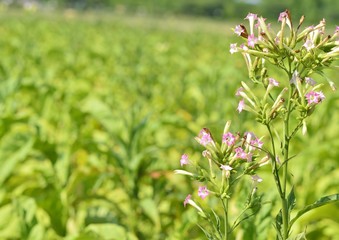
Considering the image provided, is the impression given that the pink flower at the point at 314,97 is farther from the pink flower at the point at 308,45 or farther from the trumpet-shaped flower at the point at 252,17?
the trumpet-shaped flower at the point at 252,17

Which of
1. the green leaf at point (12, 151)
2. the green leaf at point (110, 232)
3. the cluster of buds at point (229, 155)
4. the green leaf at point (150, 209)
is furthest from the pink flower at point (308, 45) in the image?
the green leaf at point (12, 151)

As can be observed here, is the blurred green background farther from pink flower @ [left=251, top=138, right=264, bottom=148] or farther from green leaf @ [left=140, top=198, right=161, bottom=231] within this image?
pink flower @ [left=251, top=138, right=264, bottom=148]

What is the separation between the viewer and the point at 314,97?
1.21 meters

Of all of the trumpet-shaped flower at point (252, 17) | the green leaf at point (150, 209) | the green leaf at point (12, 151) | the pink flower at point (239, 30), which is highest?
the trumpet-shaped flower at point (252, 17)

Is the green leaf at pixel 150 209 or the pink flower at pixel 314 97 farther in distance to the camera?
the green leaf at pixel 150 209

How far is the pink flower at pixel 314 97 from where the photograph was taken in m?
1.20

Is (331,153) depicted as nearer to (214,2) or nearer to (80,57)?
(80,57)

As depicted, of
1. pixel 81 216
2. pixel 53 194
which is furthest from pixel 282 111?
pixel 81 216

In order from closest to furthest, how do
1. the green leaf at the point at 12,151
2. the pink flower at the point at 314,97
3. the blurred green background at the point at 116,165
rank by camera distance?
1. the pink flower at the point at 314,97
2. the blurred green background at the point at 116,165
3. the green leaf at the point at 12,151

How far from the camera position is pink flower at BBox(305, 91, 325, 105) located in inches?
47.2

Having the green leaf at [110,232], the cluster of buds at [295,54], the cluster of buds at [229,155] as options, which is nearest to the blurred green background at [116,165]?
the green leaf at [110,232]

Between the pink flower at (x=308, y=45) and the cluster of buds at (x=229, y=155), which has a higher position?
the pink flower at (x=308, y=45)

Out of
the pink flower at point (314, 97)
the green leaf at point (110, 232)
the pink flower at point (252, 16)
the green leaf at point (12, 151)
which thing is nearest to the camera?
the pink flower at point (314, 97)

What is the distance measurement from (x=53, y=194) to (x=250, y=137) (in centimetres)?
154
